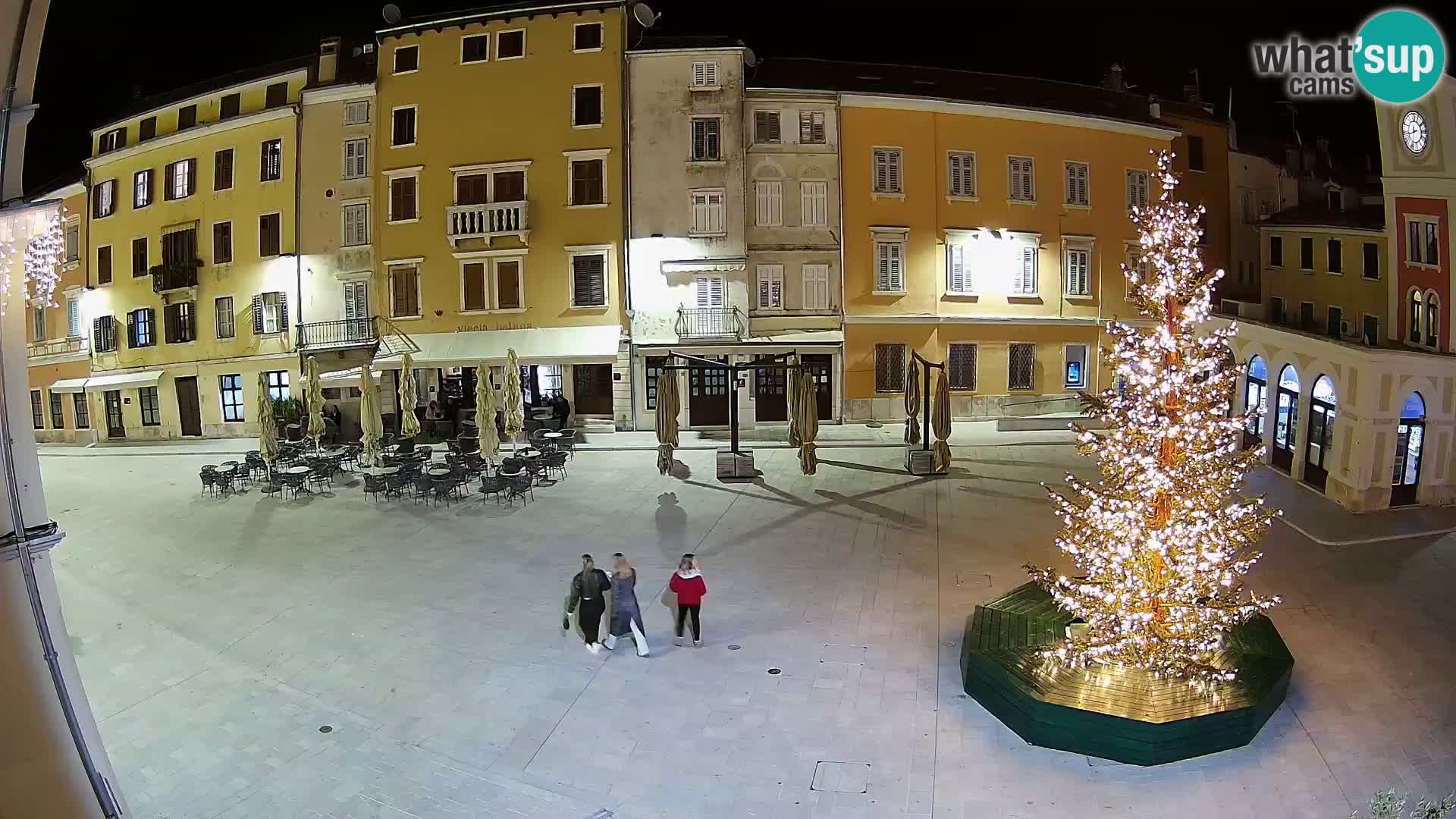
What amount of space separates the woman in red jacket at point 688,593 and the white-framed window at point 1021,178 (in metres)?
22.9

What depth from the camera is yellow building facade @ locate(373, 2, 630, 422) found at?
1201 inches

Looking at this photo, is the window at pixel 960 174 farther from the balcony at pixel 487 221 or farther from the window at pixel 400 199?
the window at pixel 400 199

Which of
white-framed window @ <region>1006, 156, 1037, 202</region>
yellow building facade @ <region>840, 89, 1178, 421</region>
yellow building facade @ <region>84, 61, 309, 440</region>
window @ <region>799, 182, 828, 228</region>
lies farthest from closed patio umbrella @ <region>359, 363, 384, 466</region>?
white-framed window @ <region>1006, 156, 1037, 202</region>

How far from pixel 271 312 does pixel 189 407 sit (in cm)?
457

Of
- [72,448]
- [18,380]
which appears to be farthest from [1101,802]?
[72,448]

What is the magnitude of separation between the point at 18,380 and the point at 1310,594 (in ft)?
53.1

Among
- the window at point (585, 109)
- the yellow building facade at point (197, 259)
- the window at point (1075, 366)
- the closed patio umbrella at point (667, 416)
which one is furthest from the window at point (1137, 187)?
the yellow building facade at point (197, 259)

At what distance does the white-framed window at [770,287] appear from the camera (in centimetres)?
3102

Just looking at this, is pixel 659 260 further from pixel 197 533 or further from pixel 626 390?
pixel 197 533

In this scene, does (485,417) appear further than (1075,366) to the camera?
No

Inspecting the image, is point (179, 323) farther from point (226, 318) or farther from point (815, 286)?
point (815, 286)

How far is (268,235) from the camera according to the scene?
32219 mm

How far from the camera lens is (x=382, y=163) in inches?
1249

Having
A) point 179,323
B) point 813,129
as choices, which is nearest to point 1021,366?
point 813,129
